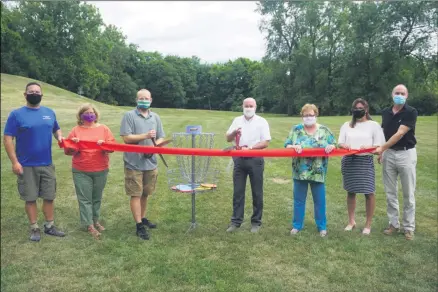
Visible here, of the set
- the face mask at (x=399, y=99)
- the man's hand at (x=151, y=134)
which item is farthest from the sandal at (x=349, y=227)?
the man's hand at (x=151, y=134)

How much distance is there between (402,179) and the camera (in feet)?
17.1

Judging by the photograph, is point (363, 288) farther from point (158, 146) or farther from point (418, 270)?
point (158, 146)

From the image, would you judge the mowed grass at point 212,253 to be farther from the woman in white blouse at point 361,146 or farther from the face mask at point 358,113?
the face mask at point 358,113

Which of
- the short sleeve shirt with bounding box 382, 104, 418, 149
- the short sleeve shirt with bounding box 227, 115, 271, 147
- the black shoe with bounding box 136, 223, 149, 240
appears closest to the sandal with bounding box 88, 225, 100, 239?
the black shoe with bounding box 136, 223, 149, 240

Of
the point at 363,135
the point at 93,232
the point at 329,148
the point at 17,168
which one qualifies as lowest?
the point at 93,232

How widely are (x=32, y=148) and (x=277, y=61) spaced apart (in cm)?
4390

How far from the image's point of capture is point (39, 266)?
163 inches

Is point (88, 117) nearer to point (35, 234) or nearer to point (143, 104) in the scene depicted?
point (143, 104)

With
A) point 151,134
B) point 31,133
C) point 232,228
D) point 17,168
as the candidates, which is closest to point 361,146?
point 232,228

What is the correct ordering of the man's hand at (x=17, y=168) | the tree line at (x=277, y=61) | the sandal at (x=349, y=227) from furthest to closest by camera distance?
the tree line at (x=277, y=61), the sandal at (x=349, y=227), the man's hand at (x=17, y=168)

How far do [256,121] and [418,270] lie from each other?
2.59 m

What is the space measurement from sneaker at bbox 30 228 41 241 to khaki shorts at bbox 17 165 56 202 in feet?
1.34

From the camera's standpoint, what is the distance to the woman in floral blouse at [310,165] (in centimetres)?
509

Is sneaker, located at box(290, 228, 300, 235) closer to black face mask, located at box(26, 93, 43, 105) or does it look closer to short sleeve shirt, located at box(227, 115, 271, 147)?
short sleeve shirt, located at box(227, 115, 271, 147)
